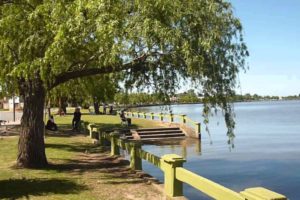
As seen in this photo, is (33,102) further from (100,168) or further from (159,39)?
(159,39)

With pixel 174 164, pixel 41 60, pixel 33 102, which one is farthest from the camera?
pixel 33 102

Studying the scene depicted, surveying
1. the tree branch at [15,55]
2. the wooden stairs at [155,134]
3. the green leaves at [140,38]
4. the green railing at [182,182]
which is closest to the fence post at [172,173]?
the green railing at [182,182]

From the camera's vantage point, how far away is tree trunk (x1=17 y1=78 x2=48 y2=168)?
1363 cm

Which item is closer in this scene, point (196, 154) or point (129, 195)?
point (129, 195)

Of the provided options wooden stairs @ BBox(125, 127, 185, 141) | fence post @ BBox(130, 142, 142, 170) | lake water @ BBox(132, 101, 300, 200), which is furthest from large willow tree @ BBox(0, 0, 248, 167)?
wooden stairs @ BBox(125, 127, 185, 141)

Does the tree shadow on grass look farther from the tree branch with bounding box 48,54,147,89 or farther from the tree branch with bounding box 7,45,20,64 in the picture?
the tree branch with bounding box 7,45,20,64

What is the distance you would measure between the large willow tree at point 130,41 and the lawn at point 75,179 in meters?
2.04

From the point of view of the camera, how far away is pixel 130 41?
1026 cm

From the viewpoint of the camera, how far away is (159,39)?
33.3ft

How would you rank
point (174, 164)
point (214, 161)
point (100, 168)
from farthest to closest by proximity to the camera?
point (214, 161), point (100, 168), point (174, 164)

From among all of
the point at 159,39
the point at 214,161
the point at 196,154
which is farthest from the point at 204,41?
the point at 196,154

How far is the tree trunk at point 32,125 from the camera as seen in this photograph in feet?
44.7

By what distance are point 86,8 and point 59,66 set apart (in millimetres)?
1784

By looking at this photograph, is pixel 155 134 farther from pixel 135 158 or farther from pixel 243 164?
pixel 135 158
